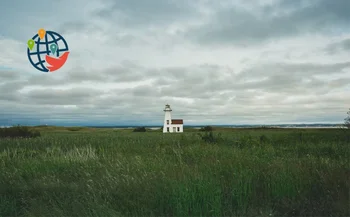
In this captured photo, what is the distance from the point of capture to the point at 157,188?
7.52 metres

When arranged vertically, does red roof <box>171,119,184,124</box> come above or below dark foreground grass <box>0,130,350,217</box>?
above

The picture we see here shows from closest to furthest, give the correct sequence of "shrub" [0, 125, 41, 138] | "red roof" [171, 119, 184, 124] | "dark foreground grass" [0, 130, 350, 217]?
"dark foreground grass" [0, 130, 350, 217] < "shrub" [0, 125, 41, 138] < "red roof" [171, 119, 184, 124]

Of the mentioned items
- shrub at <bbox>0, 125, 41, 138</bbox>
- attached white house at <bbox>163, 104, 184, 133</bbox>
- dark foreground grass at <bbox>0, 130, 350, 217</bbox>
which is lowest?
dark foreground grass at <bbox>0, 130, 350, 217</bbox>

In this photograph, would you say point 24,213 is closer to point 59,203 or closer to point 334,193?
point 59,203

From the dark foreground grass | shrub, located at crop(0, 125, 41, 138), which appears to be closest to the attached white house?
shrub, located at crop(0, 125, 41, 138)

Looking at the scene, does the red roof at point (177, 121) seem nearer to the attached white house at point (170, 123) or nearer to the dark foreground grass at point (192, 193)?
the attached white house at point (170, 123)

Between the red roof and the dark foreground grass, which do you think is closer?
the dark foreground grass

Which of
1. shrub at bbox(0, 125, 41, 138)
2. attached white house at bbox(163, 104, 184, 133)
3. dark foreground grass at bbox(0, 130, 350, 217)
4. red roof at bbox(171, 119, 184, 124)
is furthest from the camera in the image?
red roof at bbox(171, 119, 184, 124)

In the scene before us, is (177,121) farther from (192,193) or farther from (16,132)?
(192,193)

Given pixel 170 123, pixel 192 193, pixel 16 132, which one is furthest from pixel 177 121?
pixel 192 193

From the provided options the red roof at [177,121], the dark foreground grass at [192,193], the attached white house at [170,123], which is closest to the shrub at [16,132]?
the dark foreground grass at [192,193]

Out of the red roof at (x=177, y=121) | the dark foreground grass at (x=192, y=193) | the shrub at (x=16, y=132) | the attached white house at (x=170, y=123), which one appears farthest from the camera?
the red roof at (x=177, y=121)

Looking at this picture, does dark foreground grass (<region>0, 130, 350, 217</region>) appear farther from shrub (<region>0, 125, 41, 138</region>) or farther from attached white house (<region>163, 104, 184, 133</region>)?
attached white house (<region>163, 104, 184, 133</region>)

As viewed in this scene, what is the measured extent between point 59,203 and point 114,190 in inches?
60.8
